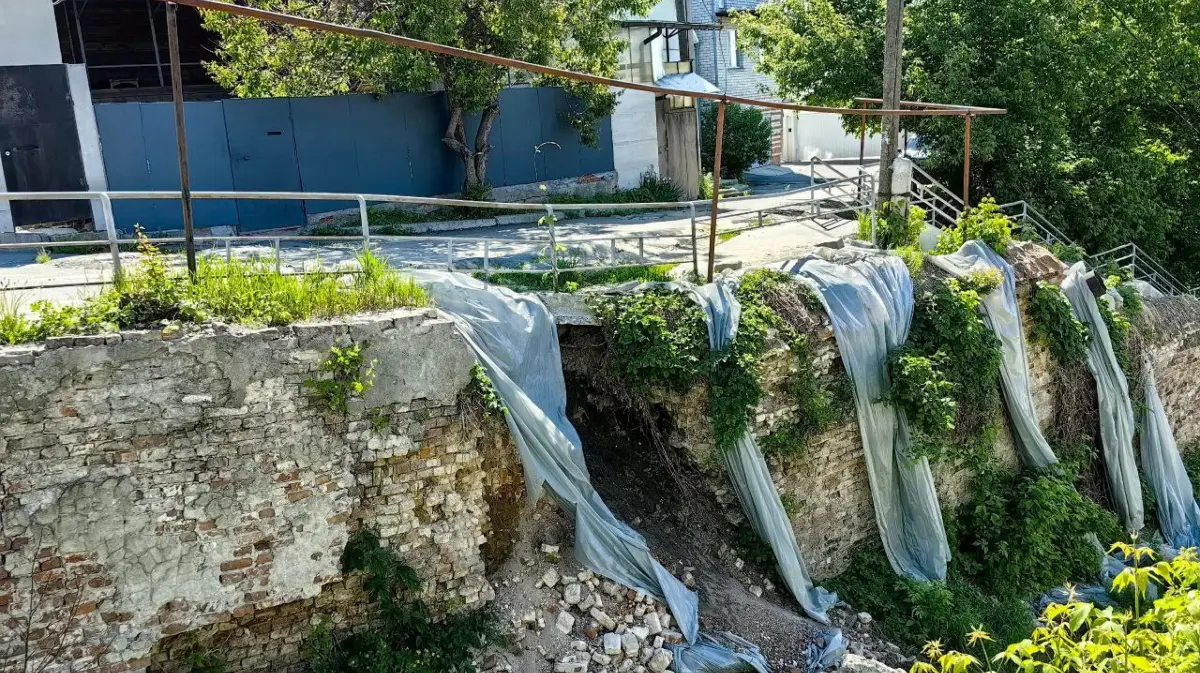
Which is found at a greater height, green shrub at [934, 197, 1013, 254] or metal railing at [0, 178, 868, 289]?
metal railing at [0, 178, 868, 289]

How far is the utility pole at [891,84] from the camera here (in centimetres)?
1045

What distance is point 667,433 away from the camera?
8148mm

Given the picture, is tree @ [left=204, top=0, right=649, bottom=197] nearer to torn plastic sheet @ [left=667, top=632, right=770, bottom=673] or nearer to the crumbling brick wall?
the crumbling brick wall

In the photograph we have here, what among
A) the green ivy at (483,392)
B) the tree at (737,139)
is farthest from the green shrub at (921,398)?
the tree at (737,139)

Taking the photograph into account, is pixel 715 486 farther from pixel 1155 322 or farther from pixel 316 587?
pixel 1155 322

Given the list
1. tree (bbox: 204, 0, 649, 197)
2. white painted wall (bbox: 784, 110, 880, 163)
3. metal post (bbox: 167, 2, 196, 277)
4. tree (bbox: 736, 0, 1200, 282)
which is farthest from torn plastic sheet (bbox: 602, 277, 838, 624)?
white painted wall (bbox: 784, 110, 880, 163)

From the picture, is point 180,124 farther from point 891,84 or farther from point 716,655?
point 891,84

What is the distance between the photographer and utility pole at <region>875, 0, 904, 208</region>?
10445 millimetres

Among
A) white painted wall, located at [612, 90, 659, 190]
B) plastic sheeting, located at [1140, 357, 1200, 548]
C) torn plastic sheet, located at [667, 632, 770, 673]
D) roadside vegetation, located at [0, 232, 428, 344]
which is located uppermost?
white painted wall, located at [612, 90, 659, 190]

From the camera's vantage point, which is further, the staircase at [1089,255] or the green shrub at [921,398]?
the staircase at [1089,255]

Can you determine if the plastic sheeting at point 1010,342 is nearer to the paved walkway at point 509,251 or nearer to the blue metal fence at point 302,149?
the paved walkway at point 509,251

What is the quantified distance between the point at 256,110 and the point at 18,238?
3485 millimetres

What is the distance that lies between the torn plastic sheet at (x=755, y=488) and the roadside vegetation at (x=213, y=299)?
214 cm

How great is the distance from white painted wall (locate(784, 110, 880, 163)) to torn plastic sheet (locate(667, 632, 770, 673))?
2217cm
